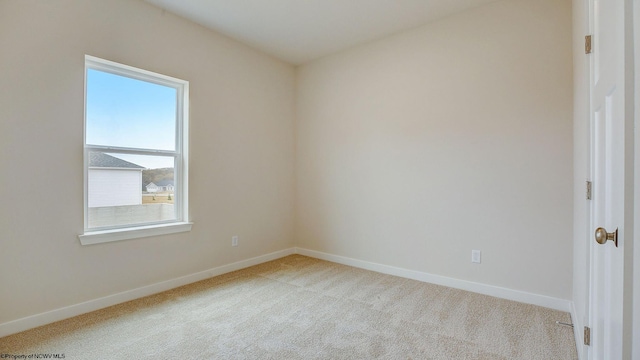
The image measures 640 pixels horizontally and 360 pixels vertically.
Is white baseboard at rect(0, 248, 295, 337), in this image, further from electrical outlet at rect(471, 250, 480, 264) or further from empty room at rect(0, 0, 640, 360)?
electrical outlet at rect(471, 250, 480, 264)

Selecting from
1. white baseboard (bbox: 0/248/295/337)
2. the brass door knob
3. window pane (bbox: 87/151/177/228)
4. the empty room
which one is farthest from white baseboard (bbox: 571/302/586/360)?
window pane (bbox: 87/151/177/228)

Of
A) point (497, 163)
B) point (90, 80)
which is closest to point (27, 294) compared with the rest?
point (90, 80)

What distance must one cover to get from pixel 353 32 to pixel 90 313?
12.3 feet

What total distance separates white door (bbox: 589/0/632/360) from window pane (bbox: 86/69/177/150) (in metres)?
3.35

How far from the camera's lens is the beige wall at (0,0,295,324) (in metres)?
2.16

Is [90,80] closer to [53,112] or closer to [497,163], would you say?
[53,112]

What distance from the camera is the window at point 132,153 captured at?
2.62 metres

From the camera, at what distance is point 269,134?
413 cm

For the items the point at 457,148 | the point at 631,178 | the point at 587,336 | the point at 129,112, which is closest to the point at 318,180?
the point at 457,148

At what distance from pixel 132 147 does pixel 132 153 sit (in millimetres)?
59

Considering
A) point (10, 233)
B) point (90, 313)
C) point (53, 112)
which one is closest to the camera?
point (10, 233)

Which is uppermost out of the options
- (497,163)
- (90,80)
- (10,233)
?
(90,80)

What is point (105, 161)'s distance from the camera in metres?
2.69

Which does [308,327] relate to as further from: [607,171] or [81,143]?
[81,143]
